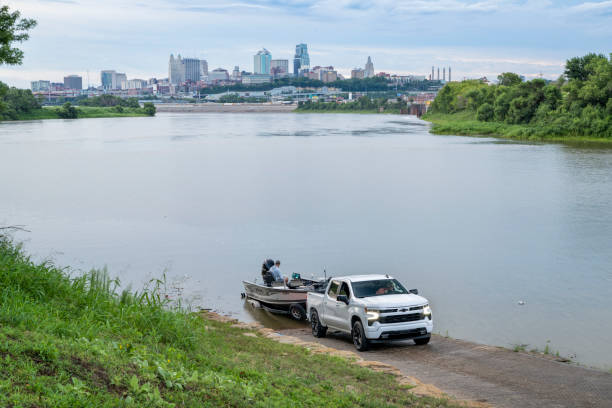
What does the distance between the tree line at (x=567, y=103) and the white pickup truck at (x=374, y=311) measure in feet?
258

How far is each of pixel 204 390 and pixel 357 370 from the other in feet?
13.3

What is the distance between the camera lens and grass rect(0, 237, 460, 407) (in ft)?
24.6

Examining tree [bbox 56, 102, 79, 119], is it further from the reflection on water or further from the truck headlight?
the truck headlight

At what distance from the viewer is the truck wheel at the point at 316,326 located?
16.7 metres

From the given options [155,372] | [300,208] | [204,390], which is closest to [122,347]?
[155,372]

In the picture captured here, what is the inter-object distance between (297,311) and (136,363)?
37.6ft

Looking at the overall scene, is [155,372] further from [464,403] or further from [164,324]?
[464,403]

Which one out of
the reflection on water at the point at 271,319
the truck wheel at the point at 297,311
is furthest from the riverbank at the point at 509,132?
the truck wheel at the point at 297,311

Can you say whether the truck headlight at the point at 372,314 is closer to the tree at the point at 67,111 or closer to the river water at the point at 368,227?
the river water at the point at 368,227

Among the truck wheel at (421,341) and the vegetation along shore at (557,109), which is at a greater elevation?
the vegetation along shore at (557,109)

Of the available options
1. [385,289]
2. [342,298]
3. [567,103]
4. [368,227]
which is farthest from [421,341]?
[567,103]

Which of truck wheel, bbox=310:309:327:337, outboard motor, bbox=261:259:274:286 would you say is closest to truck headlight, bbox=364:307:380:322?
truck wheel, bbox=310:309:327:337

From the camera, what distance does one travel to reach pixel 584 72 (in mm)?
95938

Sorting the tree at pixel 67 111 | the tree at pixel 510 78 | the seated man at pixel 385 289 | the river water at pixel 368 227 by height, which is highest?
the tree at pixel 510 78
